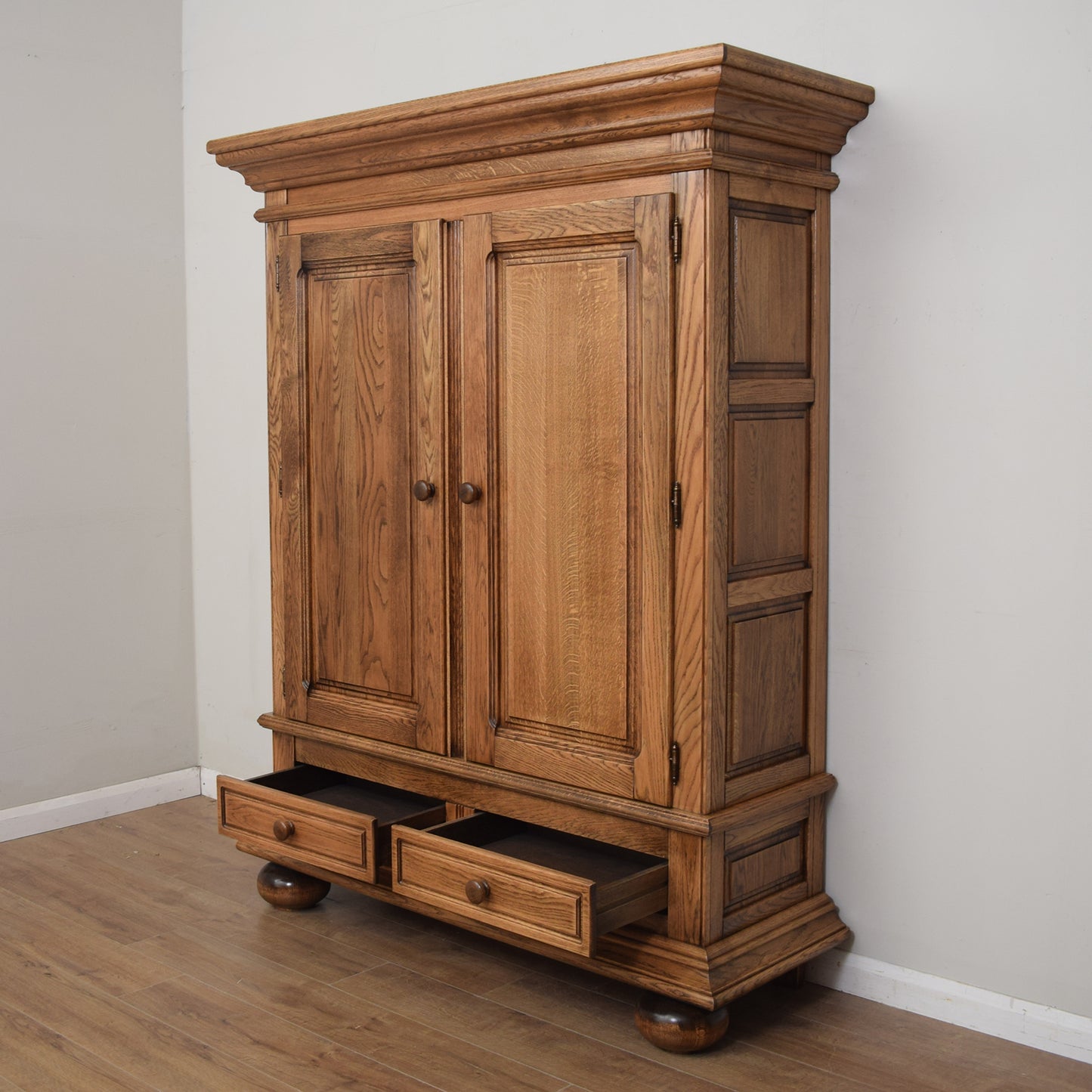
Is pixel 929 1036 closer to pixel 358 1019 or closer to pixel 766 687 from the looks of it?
pixel 766 687

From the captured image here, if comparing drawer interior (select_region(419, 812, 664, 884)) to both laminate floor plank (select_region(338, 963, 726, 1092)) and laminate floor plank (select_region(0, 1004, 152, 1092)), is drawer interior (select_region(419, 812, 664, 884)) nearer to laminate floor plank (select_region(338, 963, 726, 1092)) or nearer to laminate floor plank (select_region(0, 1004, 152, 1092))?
laminate floor plank (select_region(338, 963, 726, 1092))

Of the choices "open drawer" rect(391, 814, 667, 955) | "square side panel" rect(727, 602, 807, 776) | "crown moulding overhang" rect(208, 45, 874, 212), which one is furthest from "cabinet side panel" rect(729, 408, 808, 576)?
"open drawer" rect(391, 814, 667, 955)

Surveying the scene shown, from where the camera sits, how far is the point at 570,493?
2383 millimetres

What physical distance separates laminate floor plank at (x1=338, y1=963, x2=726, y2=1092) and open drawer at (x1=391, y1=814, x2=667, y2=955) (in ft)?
0.66

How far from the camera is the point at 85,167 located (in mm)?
3617

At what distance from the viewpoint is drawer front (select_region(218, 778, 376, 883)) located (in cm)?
263

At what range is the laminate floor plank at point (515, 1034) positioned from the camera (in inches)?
87.5

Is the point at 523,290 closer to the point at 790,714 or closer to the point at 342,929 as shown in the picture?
the point at 790,714

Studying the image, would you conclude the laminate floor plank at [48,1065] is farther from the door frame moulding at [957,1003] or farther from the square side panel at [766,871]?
the door frame moulding at [957,1003]

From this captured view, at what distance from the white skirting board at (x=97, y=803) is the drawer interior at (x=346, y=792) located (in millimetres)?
981

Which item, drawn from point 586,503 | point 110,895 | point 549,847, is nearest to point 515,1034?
point 549,847

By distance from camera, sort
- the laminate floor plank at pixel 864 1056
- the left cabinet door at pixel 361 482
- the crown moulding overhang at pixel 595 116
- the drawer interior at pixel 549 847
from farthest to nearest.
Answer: the left cabinet door at pixel 361 482 < the drawer interior at pixel 549 847 < the laminate floor plank at pixel 864 1056 < the crown moulding overhang at pixel 595 116

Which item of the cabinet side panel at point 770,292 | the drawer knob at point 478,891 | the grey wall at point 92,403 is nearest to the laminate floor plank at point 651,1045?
the drawer knob at point 478,891

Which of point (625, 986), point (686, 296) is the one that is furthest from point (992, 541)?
point (625, 986)
